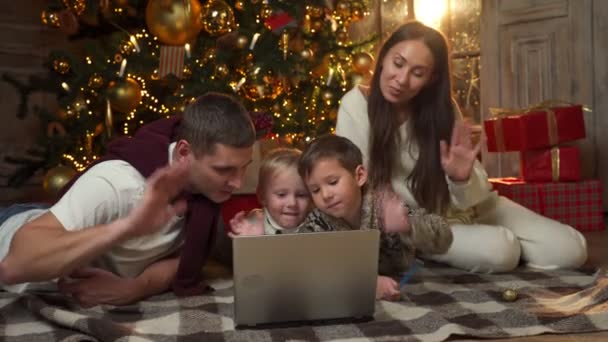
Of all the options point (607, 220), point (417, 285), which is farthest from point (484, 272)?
point (607, 220)

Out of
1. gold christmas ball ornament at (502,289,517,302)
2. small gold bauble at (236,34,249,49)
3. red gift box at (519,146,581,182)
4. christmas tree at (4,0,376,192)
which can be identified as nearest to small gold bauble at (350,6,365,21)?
christmas tree at (4,0,376,192)

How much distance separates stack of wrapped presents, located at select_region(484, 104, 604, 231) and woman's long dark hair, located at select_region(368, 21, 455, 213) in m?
1.11

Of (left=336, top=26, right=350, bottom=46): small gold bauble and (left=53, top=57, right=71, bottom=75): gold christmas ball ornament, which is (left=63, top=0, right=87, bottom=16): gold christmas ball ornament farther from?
(left=336, top=26, right=350, bottom=46): small gold bauble

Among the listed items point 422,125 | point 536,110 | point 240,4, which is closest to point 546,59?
point 536,110

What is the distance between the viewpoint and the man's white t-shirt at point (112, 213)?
5.50 feet

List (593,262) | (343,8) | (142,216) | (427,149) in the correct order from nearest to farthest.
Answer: (142,216) → (427,149) → (593,262) → (343,8)

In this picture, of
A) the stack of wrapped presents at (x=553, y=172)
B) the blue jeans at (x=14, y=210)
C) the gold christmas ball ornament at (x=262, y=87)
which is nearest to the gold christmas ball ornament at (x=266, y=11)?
the gold christmas ball ornament at (x=262, y=87)

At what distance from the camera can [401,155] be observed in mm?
2234

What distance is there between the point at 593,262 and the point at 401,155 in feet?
2.49

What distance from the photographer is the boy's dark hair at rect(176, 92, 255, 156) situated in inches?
69.2

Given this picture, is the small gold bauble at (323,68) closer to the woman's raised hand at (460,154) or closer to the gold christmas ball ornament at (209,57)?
the gold christmas ball ornament at (209,57)

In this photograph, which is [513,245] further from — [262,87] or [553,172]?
[262,87]

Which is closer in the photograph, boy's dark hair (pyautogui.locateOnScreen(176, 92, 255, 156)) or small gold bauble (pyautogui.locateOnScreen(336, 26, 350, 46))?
→ boy's dark hair (pyautogui.locateOnScreen(176, 92, 255, 156))

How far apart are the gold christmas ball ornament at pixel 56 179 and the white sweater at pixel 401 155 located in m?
1.35
